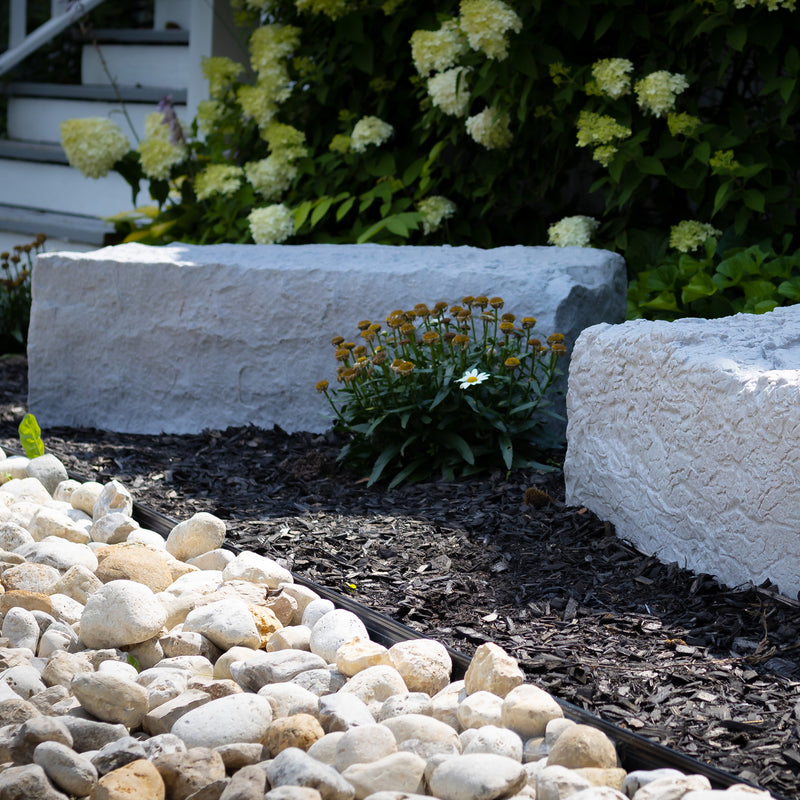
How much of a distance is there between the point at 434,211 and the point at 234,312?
3.60 feet

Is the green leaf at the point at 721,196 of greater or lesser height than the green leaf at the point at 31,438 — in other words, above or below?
above

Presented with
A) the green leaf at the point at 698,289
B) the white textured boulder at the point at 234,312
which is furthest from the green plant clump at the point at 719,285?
the white textured boulder at the point at 234,312

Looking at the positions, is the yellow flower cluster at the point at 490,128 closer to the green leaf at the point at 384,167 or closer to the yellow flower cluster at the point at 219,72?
the green leaf at the point at 384,167

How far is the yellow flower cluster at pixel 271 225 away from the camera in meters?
4.29

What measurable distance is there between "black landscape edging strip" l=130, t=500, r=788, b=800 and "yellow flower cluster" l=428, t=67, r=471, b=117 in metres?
2.55

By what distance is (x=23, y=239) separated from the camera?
624 centimetres

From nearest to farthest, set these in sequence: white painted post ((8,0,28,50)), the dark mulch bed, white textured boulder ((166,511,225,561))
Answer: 1. the dark mulch bed
2. white textured boulder ((166,511,225,561))
3. white painted post ((8,0,28,50))

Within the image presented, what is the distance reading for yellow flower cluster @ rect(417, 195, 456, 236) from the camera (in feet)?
13.6

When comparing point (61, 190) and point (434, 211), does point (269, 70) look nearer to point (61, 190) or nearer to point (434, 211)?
point (434, 211)

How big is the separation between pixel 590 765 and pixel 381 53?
3.85 meters

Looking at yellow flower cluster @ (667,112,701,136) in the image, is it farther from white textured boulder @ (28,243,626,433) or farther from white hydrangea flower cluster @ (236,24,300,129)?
white hydrangea flower cluster @ (236,24,300,129)

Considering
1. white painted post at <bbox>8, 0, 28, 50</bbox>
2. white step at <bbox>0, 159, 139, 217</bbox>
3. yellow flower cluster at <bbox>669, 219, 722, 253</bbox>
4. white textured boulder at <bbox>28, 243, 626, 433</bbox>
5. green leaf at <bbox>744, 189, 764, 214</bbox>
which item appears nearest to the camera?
white textured boulder at <bbox>28, 243, 626, 433</bbox>

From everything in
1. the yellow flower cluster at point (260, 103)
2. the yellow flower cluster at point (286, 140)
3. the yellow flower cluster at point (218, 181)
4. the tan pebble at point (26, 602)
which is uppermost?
the yellow flower cluster at point (260, 103)

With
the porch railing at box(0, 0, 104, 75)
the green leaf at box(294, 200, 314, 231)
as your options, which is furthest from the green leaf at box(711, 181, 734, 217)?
the porch railing at box(0, 0, 104, 75)
